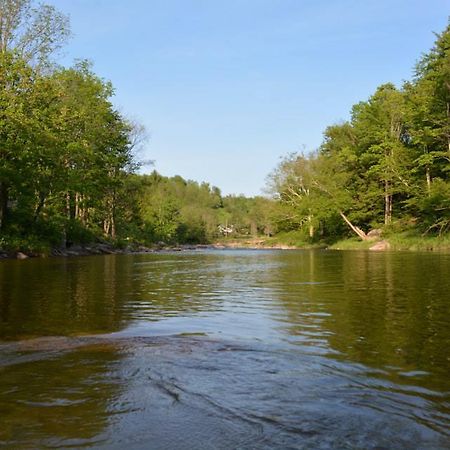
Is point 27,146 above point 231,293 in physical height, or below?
above

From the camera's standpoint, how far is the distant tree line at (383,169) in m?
43.2

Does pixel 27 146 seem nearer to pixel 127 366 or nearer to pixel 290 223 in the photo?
pixel 127 366

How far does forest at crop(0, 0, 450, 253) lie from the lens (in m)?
31.4

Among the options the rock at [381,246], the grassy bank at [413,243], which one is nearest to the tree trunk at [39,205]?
the grassy bank at [413,243]

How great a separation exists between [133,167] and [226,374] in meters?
55.1

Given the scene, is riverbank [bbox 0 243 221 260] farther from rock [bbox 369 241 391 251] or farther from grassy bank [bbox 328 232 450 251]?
grassy bank [bbox 328 232 450 251]

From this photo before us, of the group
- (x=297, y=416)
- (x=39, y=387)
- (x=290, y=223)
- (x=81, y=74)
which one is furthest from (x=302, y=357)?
(x=290, y=223)

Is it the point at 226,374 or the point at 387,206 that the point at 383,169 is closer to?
the point at 387,206

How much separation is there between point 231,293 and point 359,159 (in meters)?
50.8

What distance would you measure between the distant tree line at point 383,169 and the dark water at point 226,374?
3453 centimetres

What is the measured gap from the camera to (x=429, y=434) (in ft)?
11.7

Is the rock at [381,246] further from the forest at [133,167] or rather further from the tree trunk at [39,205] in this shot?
the tree trunk at [39,205]

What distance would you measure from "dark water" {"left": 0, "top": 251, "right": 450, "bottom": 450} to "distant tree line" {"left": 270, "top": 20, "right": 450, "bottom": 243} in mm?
34533

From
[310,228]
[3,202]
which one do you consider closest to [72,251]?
[3,202]
